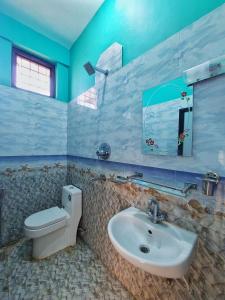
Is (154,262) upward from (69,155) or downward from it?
downward

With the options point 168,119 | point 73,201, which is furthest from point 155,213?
point 73,201

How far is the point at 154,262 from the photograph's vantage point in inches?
26.0

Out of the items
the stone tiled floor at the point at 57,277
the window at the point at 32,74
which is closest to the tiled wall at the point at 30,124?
the window at the point at 32,74

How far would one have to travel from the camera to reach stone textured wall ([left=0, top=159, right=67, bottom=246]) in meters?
1.76

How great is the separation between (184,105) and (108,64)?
921 mm

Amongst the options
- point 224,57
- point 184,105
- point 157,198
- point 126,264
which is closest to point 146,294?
point 126,264

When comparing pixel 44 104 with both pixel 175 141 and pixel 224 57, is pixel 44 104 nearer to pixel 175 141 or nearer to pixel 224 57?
pixel 175 141

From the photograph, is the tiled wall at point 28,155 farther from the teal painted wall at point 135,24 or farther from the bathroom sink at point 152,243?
the bathroom sink at point 152,243

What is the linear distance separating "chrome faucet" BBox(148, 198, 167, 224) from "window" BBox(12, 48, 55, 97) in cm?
195

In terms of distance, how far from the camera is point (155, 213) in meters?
0.97

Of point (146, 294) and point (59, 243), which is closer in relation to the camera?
point (146, 294)

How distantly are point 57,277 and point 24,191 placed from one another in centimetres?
101

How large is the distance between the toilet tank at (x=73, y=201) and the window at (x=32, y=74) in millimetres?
1374

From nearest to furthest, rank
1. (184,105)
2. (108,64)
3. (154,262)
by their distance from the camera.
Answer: (154,262) < (184,105) < (108,64)
